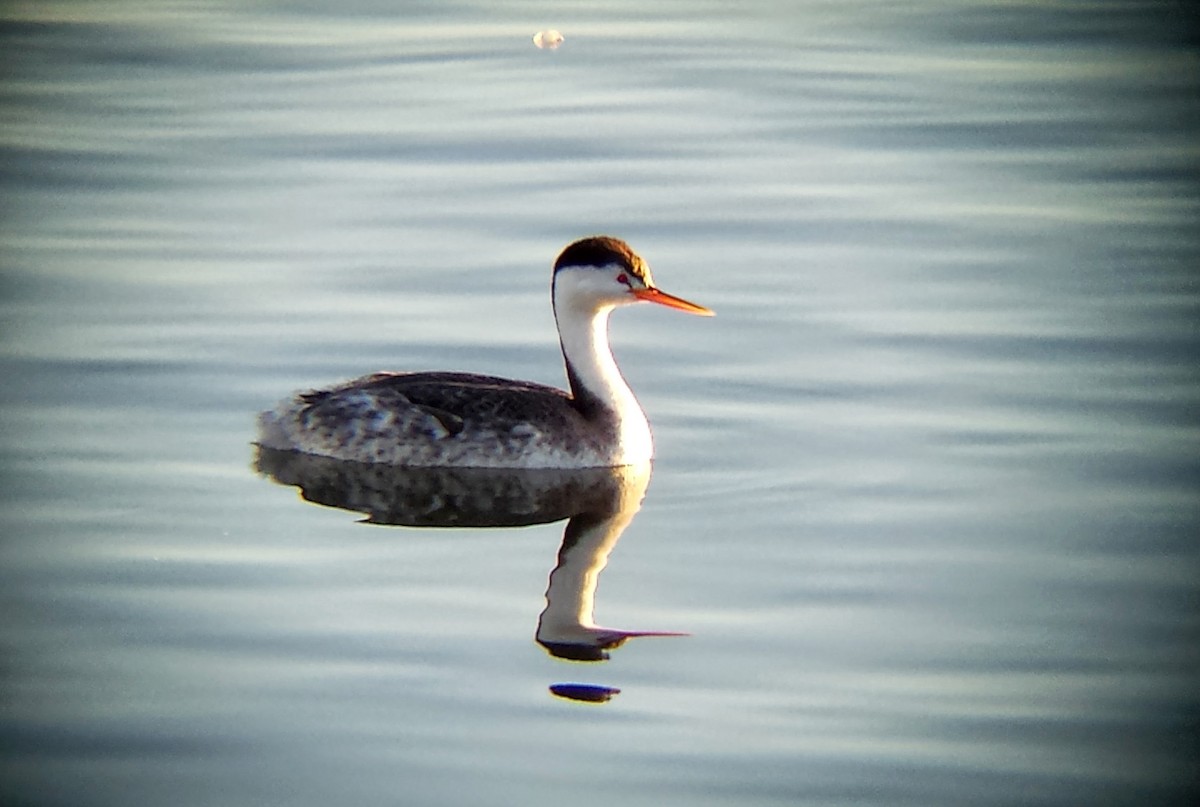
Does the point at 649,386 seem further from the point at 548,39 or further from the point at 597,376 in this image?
the point at 548,39

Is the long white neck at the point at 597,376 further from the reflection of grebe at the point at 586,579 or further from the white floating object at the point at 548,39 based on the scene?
the white floating object at the point at 548,39

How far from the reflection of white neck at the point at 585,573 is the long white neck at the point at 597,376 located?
0.15 meters

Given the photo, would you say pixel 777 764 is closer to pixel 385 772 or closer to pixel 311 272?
pixel 385 772

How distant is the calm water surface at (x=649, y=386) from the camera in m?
8.14

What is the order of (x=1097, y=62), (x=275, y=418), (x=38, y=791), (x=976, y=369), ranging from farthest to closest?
(x=1097, y=62), (x=976, y=369), (x=275, y=418), (x=38, y=791)

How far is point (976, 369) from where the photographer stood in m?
12.3

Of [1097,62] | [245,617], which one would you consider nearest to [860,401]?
[245,617]

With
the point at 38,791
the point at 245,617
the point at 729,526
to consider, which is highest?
the point at 729,526

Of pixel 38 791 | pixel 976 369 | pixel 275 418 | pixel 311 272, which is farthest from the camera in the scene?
pixel 311 272

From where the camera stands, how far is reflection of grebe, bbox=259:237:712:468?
1127 cm

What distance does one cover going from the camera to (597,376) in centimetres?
1153

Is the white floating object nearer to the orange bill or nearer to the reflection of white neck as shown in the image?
the orange bill

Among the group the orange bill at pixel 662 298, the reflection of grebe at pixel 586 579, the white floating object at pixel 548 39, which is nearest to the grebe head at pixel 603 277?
the orange bill at pixel 662 298

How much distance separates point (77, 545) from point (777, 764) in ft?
11.8
